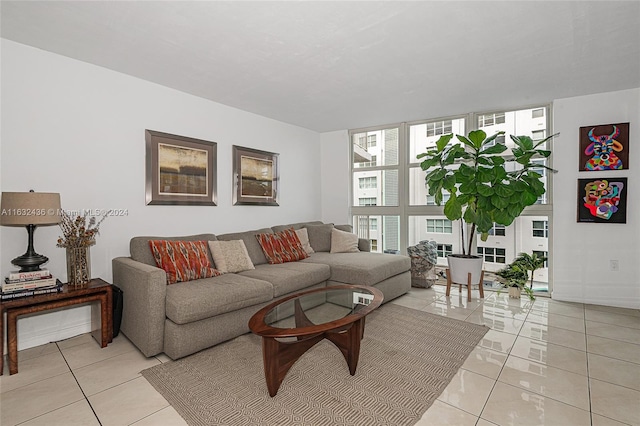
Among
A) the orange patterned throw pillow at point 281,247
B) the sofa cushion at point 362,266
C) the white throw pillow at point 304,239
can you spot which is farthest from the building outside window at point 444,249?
the orange patterned throw pillow at point 281,247

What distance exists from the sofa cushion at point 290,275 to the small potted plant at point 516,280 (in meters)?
2.25

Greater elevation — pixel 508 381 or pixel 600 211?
pixel 600 211

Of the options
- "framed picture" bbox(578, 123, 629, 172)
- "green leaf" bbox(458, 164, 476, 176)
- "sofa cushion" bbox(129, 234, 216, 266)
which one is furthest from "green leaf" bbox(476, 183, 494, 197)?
"sofa cushion" bbox(129, 234, 216, 266)

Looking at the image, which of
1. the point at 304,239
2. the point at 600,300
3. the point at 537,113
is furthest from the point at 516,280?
the point at 304,239

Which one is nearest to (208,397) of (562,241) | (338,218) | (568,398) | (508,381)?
(508,381)

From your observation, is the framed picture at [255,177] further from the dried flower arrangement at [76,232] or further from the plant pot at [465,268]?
the plant pot at [465,268]

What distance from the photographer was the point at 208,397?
1.81 metres

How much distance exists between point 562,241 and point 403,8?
3403 millimetres

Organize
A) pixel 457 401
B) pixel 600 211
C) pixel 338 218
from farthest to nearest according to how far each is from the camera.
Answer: pixel 338 218, pixel 600 211, pixel 457 401

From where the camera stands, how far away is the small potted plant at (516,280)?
373 centimetres

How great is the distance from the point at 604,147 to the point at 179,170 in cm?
478

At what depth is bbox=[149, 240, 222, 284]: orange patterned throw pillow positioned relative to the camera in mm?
2684

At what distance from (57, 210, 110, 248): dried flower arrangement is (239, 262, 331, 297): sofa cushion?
134 cm

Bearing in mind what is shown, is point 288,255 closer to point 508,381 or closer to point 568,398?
point 508,381
